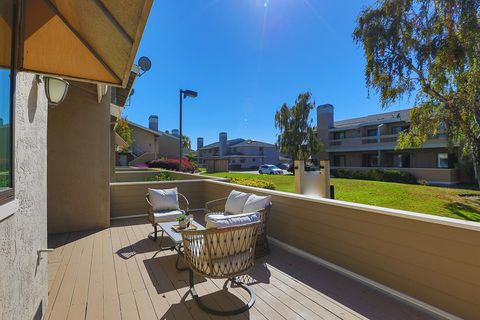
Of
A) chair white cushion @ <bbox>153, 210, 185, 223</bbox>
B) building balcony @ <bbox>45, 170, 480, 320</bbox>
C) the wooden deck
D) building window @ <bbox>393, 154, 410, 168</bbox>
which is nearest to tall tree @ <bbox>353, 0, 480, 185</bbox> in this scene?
building balcony @ <bbox>45, 170, 480, 320</bbox>

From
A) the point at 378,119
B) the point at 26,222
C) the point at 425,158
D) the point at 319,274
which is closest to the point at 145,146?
the point at 378,119

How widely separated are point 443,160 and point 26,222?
83.1ft

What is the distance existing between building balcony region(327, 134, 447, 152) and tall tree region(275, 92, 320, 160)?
14.1 feet

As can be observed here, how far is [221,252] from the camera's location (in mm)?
2787

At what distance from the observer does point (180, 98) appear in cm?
1105

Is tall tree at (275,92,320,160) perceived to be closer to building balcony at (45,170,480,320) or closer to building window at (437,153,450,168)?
building window at (437,153,450,168)

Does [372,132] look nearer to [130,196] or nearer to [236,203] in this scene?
[236,203]

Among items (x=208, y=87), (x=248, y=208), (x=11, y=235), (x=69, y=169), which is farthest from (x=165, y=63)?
(x=11, y=235)

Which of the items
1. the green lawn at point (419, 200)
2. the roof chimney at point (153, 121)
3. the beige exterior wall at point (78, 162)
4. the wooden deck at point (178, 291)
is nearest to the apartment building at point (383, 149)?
the green lawn at point (419, 200)

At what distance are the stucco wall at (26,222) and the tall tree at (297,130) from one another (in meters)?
21.6

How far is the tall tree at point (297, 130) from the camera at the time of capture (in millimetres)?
22706

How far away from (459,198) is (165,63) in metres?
14.8

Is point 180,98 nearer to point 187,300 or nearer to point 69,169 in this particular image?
point 69,169

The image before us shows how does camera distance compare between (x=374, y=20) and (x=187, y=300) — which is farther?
(x=374, y=20)
